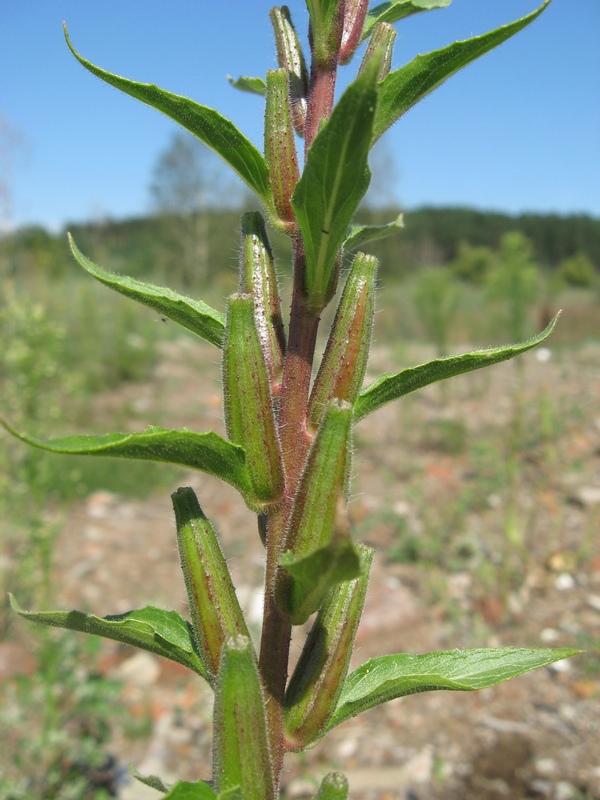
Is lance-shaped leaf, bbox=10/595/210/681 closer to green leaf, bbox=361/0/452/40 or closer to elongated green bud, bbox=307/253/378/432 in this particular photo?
elongated green bud, bbox=307/253/378/432

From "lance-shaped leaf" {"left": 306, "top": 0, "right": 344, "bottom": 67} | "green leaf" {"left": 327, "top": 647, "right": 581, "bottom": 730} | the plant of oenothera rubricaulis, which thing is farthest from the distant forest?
"green leaf" {"left": 327, "top": 647, "right": 581, "bottom": 730}

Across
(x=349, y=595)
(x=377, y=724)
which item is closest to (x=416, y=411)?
(x=377, y=724)

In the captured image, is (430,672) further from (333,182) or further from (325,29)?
(325,29)

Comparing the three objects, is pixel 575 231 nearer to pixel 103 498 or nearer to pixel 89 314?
pixel 89 314

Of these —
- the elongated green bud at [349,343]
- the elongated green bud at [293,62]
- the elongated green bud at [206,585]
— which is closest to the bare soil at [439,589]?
the elongated green bud at [206,585]

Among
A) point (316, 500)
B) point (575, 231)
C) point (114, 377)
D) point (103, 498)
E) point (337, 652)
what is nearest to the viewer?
point (316, 500)

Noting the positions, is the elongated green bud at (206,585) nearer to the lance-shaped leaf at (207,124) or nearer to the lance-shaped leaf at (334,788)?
the lance-shaped leaf at (334,788)

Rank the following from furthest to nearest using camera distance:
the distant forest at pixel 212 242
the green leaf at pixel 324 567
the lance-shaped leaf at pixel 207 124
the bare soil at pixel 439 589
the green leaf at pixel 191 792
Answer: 1. the distant forest at pixel 212 242
2. the bare soil at pixel 439 589
3. the lance-shaped leaf at pixel 207 124
4. the green leaf at pixel 191 792
5. the green leaf at pixel 324 567
